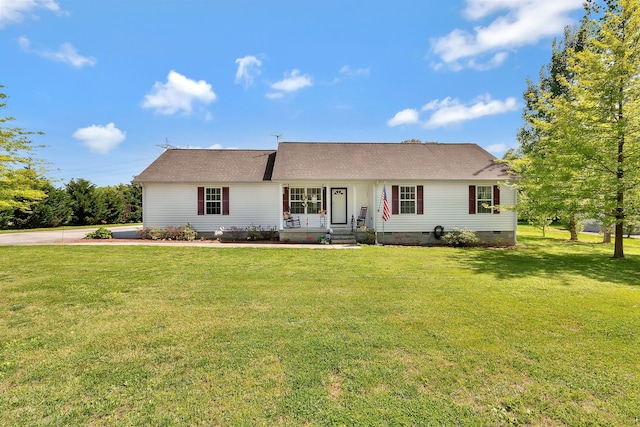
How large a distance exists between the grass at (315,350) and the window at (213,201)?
7.96m

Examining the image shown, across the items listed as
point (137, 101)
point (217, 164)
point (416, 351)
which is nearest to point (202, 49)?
point (217, 164)

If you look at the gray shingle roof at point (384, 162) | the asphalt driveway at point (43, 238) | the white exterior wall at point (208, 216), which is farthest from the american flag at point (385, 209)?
the asphalt driveway at point (43, 238)

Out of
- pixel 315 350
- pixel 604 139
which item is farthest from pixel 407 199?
pixel 315 350

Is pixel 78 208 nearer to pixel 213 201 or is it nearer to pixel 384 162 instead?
pixel 213 201

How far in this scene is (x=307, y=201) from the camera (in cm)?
1527

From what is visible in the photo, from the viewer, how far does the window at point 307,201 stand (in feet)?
50.1

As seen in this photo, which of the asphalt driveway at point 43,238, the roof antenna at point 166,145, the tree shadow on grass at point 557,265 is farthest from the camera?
the roof antenna at point 166,145

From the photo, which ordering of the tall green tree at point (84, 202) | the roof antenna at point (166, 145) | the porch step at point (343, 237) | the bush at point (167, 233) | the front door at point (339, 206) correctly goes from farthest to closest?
the tall green tree at point (84, 202) → the roof antenna at point (166, 145) → the front door at point (339, 206) → the bush at point (167, 233) → the porch step at point (343, 237)

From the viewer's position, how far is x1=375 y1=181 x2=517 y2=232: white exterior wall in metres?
14.6

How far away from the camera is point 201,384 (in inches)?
115

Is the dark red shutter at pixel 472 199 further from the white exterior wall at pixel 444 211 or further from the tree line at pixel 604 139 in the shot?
the tree line at pixel 604 139

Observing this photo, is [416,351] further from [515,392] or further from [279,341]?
[279,341]

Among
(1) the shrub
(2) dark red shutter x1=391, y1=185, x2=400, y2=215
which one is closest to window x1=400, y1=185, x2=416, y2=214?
(2) dark red shutter x1=391, y1=185, x2=400, y2=215

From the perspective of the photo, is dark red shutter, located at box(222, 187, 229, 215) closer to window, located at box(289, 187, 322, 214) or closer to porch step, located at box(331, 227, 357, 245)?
window, located at box(289, 187, 322, 214)
